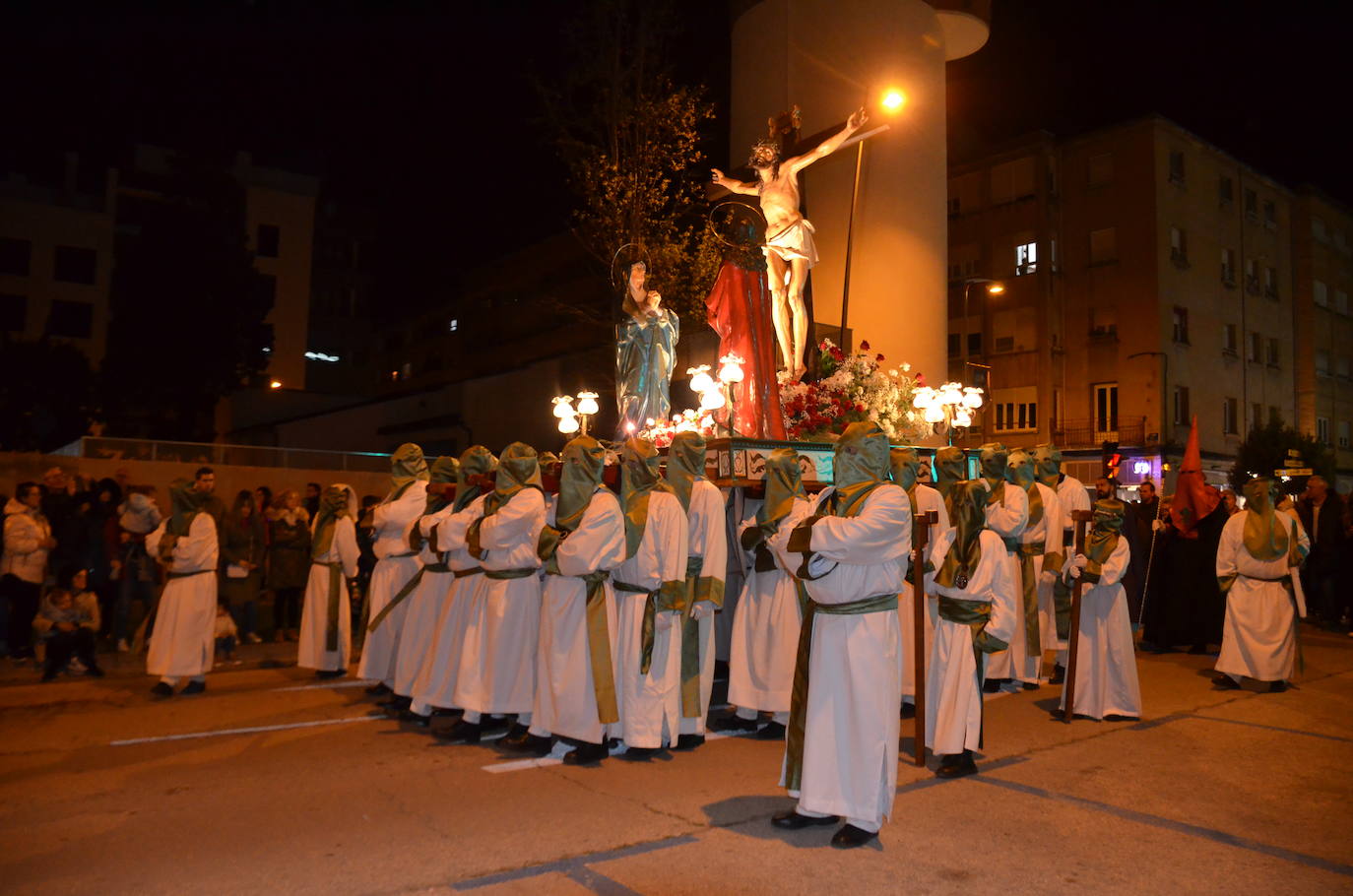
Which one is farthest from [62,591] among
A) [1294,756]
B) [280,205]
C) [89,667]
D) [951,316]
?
[280,205]

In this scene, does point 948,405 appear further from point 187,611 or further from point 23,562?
point 23,562

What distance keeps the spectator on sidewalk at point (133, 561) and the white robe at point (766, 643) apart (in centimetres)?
657

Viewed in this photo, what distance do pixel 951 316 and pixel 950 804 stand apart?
1345 inches

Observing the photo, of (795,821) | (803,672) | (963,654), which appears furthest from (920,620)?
(795,821)

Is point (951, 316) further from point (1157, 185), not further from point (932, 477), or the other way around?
point (932, 477)

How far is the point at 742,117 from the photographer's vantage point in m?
17.6

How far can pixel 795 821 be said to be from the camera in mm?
5312

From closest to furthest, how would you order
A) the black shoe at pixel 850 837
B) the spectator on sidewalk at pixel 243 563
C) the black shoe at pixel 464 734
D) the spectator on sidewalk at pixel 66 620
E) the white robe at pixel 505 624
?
the black shoe at pixel 850 837 < the white robe at pixel 505 624 < the black shoe at pixel 464 734 < the spectator on sidewalk at pixel 66 620 < the spectator on sidewalk at pixel 243 563

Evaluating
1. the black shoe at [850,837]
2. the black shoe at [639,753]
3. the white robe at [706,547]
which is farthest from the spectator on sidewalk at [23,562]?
the black shoe at [850,837]

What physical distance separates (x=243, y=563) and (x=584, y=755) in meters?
6.09

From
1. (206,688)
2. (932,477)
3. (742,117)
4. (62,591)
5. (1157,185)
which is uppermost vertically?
(1157,185)

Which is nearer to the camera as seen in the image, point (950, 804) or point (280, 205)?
point (950, 804)

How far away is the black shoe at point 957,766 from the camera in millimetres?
6457

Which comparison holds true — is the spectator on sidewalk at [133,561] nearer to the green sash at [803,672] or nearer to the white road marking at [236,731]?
the white road marking at [236,731]
